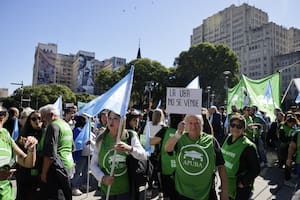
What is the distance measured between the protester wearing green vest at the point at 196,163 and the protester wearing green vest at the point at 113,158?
0.45m

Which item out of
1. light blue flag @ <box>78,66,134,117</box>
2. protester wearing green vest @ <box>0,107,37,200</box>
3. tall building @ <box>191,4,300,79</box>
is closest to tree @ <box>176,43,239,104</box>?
light blue flag @ <box>78,66,134,117</box>

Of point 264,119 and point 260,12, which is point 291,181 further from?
point 260,12

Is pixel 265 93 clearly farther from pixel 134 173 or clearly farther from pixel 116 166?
pixel 116 166

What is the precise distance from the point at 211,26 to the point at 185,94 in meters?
130

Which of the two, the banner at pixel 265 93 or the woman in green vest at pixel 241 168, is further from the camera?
the banner at pixel 265 93

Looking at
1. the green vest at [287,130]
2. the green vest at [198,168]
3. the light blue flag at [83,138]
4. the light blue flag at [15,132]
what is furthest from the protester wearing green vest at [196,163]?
the green vest at [287,130]

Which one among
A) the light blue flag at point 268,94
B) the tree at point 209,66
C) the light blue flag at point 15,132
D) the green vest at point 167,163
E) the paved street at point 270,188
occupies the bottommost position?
the paved street at point 270,188

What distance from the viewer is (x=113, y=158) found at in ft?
10.2

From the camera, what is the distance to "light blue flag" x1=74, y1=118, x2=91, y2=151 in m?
7.18

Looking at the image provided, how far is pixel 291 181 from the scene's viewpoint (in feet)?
24.7

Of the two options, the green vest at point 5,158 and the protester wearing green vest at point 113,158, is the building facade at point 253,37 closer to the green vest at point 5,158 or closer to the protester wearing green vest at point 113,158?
the protester wearing green vest at point 113,158

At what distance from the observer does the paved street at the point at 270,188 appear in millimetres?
6457

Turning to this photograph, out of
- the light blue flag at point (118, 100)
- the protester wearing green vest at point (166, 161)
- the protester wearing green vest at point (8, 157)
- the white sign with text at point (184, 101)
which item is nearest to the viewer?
the protester wearing green vest at point (8, 157)

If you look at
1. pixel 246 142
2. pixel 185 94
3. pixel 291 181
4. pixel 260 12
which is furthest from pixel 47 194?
pixel 260 12
